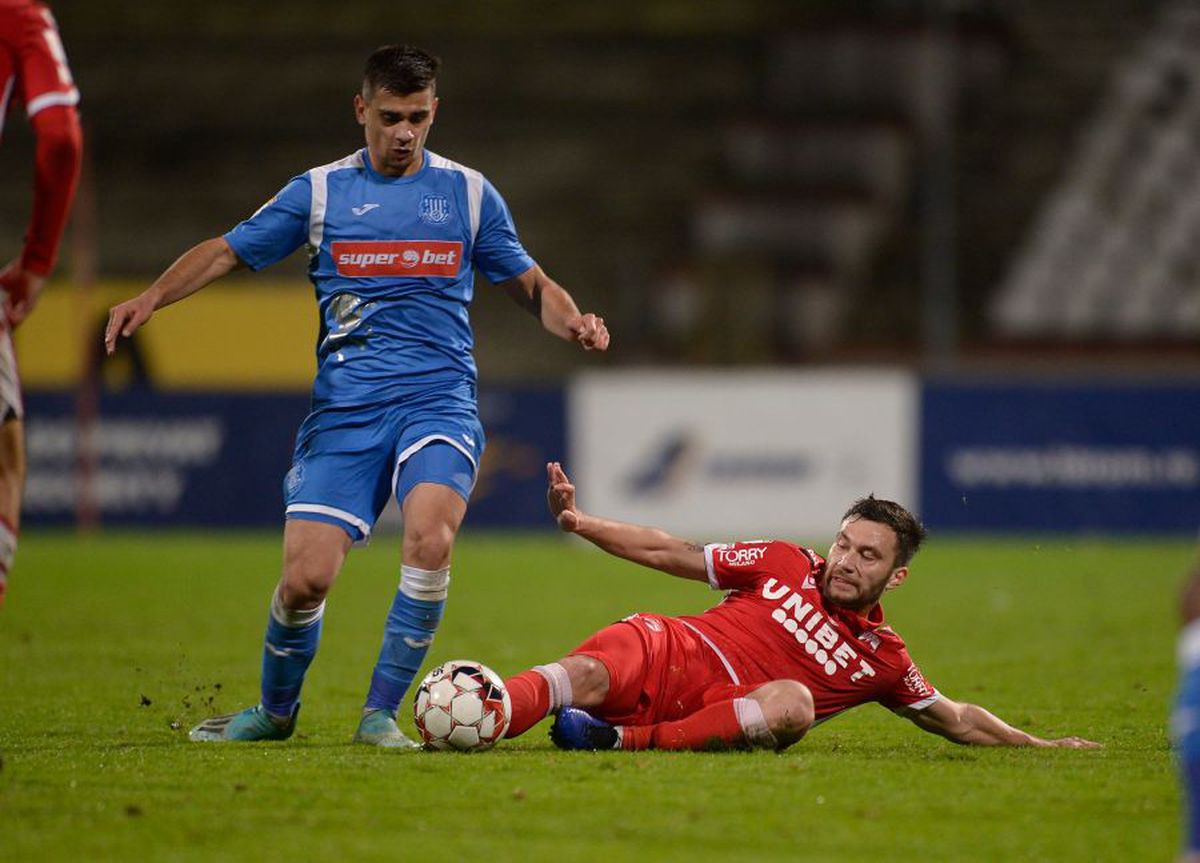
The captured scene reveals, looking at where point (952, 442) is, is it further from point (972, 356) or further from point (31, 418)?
point (31, 418)

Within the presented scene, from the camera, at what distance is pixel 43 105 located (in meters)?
5.45

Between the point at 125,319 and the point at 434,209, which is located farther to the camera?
the point at 434,209

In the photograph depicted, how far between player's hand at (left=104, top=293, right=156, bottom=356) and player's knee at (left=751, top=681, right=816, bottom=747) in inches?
97.7

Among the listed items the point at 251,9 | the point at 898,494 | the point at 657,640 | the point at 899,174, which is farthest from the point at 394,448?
the point at 251,9

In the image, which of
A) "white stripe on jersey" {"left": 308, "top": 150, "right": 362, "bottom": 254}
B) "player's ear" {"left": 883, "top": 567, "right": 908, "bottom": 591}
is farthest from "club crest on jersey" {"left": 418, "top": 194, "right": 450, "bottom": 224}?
"player's ear" {"left": 883, "top": 567, "right": 908, "bottom": 591}

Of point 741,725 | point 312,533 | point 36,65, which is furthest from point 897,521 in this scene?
point 36,65

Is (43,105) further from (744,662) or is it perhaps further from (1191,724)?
(1191,724)

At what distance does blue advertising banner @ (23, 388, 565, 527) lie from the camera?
19.3m

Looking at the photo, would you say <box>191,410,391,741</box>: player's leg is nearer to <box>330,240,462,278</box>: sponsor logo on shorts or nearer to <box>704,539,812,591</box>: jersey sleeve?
<box>330,240,462,278</box>: sponsor logo on shorts

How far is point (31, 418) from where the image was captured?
19156mm

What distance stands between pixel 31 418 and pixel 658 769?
47.4ft

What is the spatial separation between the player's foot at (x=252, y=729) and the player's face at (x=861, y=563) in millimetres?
2043

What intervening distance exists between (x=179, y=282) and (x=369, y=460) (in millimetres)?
925

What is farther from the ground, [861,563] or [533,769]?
[861,563]
